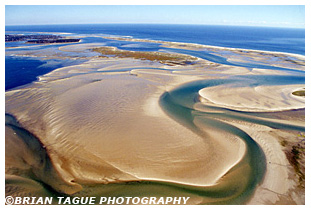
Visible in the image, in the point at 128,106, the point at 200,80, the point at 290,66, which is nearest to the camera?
the point at 128,106

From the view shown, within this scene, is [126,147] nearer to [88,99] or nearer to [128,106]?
[128,106]

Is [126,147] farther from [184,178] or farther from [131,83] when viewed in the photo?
[131,83]

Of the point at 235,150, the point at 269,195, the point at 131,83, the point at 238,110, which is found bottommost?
the point at 269,195

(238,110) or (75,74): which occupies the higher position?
(75,74)

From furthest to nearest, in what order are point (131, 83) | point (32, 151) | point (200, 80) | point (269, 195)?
point (200, 80) < point (131, 83) < point (32, 151) < point (269, 195)

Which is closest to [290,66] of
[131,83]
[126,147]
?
[131,83]
